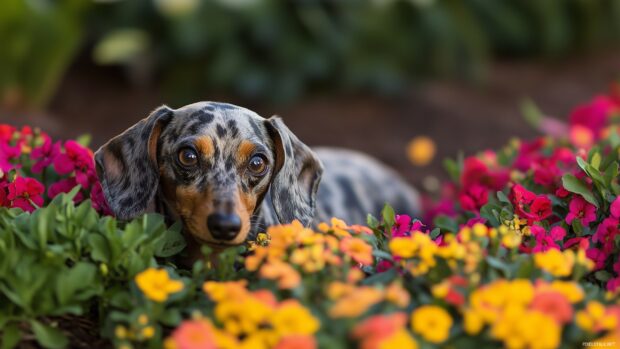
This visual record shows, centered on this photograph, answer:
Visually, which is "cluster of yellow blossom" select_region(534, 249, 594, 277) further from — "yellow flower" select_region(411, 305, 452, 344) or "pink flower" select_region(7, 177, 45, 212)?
"pink flower" select_region(7, 177, 45, 212)

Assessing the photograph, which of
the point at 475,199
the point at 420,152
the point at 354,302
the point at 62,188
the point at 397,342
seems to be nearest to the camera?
the point at 397,342

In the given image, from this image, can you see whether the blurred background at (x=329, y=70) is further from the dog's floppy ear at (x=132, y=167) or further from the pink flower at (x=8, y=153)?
the dog's floppy ear at (x=132, y=167)

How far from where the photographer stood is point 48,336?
6.69ft

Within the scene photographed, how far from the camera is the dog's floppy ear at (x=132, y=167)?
8.93ft

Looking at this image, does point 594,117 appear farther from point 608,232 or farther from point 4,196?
point 4,196

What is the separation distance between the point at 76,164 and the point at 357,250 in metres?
1.24

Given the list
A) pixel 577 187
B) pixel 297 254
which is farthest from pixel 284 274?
pixel 577 187

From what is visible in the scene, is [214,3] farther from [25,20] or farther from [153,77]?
[25,20]

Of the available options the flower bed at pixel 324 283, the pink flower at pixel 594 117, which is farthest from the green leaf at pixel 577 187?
the pink flower at pixel 594 117

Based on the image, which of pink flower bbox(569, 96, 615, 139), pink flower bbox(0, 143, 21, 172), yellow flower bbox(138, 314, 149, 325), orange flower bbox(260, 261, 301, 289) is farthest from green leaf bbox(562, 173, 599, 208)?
pink flower bbox(569, 96, 615, 139)

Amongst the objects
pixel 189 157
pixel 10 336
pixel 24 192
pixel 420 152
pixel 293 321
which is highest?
pixel 189 157

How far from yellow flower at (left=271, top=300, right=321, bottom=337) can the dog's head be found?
25.2 inches

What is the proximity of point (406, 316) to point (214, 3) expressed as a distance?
16.1 ft

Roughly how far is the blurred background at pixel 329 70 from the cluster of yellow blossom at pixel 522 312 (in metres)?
4.12
